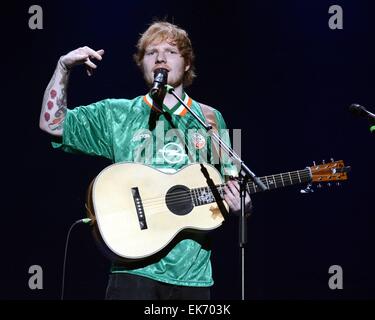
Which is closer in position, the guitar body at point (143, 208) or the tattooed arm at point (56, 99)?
the guitar body at point (143, 208)

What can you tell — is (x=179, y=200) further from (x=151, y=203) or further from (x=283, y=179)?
(x=283, y=179)

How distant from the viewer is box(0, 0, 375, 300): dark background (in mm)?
3973

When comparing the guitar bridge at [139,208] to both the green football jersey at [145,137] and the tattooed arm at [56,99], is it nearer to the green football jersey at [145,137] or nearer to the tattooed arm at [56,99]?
the green football jersey at [145,137]

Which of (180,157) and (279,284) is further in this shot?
(279,284)

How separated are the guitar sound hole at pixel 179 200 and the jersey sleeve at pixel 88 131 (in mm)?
375

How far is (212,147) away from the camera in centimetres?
300

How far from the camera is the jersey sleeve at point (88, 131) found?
2.87 m

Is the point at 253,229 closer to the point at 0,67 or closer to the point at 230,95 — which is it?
the point at 230,95

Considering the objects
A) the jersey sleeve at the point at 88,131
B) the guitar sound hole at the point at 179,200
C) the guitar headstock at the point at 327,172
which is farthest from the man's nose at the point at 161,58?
the guitar headstock at the point at 327,172

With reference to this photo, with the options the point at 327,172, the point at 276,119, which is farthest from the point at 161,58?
the point at 276,119

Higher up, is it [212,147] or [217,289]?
[212,147]

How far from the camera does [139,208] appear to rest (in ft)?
8.94

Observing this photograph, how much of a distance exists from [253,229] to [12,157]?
5.26ft

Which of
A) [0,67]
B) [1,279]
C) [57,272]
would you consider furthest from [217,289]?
[0,67]
